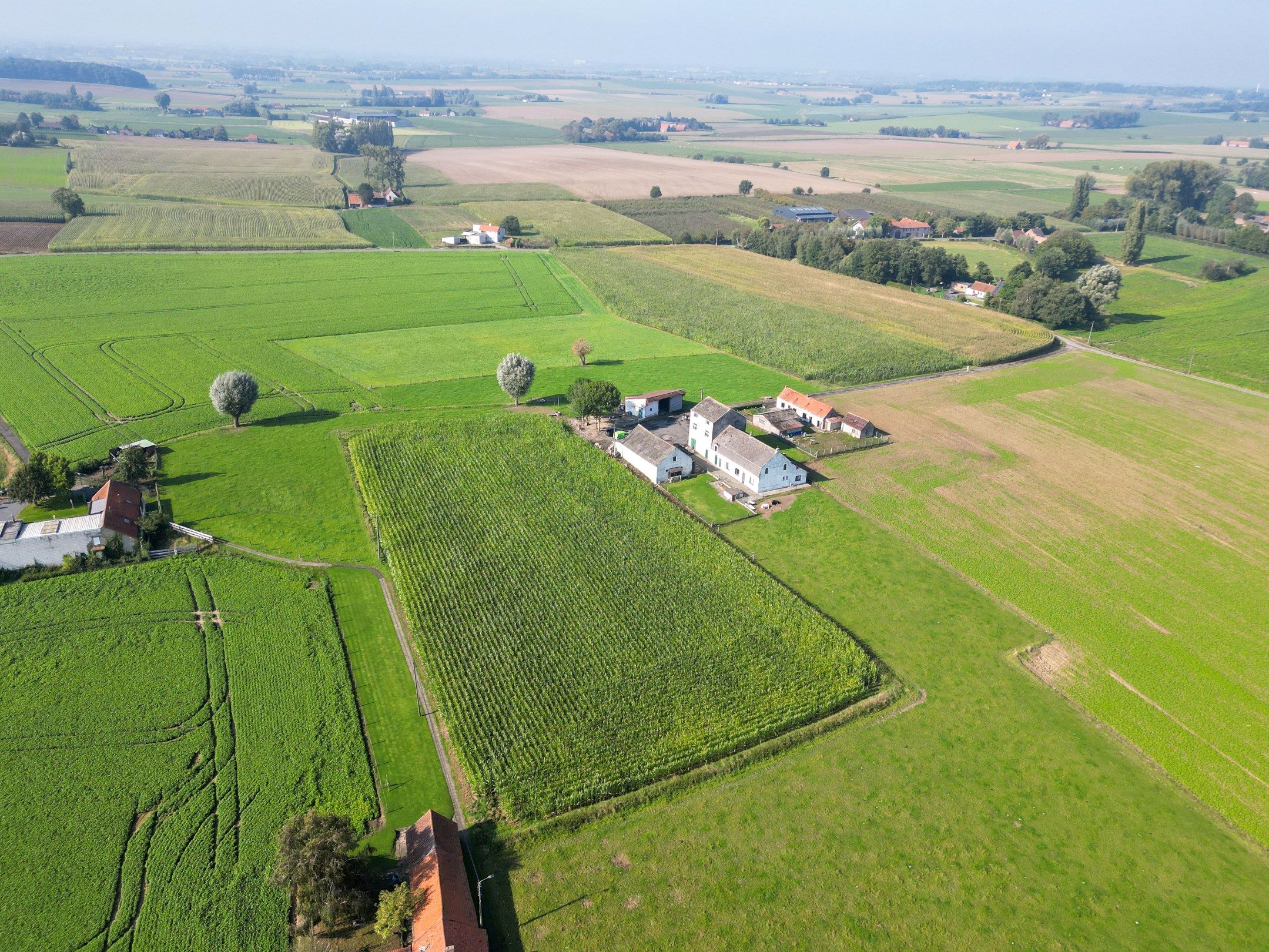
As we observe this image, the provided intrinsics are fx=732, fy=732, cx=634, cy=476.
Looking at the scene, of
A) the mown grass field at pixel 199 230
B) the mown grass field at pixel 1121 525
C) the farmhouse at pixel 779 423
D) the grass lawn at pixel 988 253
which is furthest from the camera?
the grass lawn at pixel 988 253

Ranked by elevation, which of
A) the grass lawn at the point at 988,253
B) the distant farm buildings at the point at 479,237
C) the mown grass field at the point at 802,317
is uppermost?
the distant farm buildings at the point at 479,237

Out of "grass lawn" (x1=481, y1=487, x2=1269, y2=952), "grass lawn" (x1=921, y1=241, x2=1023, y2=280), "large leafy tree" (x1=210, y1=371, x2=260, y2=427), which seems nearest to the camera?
"grass lawn" (x1=481, y1=487, x2=1269, y2=952)

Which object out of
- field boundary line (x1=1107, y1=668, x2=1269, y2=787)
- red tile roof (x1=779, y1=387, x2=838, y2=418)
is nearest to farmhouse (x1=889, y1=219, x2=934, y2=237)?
red tile roof (x1=779, y1=387, x2=838, y2=418)

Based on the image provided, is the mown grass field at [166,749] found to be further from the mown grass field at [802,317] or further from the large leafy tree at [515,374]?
the mown grass field at [802,317]

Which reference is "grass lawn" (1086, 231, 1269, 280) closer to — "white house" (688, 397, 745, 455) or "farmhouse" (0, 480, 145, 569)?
"white house" (688, 397, 745, 455)

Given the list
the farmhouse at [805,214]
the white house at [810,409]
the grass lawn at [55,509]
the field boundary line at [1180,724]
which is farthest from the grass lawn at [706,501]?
the farmhouse at [805,214]

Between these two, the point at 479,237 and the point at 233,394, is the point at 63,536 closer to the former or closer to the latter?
the point at 233,394

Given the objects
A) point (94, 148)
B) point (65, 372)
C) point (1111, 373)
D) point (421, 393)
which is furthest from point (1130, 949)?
point (94, 148)
